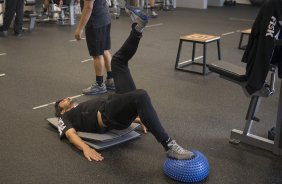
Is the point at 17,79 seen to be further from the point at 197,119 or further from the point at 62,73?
the point at 197,119

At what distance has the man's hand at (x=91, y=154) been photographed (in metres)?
2.41

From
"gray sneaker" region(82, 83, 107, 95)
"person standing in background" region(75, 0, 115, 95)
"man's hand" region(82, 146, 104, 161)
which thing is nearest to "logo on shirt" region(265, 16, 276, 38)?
"man's hand" region(82, 146, 104, 161)

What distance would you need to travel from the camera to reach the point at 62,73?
4359 millimetres

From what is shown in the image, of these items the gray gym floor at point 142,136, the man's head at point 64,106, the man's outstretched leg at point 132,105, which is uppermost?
the man's outstretched leg at point 132,105

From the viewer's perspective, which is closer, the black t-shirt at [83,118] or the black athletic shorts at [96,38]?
the black t-shirt at [83,118]

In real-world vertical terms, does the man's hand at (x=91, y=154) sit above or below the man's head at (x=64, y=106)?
below

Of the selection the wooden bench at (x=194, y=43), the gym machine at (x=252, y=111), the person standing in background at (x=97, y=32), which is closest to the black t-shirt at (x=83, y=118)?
the gym machine at (x=252, y=111)

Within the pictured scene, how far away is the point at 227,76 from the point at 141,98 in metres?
0.69

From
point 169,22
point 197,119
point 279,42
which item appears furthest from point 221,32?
point 279,42

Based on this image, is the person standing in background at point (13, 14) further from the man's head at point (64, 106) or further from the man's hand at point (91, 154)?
the man's hand at point (91, 154)

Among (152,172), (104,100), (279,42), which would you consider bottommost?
(152,172)

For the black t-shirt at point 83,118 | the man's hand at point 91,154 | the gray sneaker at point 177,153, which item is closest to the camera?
the gray sneaker at point 177,153

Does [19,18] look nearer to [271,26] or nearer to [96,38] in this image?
[96,38]

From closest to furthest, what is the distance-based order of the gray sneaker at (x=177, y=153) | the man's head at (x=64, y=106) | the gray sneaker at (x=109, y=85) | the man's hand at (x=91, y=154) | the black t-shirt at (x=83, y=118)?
the gray sneaker at (x=177, y=153)
the man's hand at (x=91, y=154)
the black t-shirt at (x=83, y=118)
the man's head at (x=64, y=106)
the gray sneaker at (x=109, y=85)
